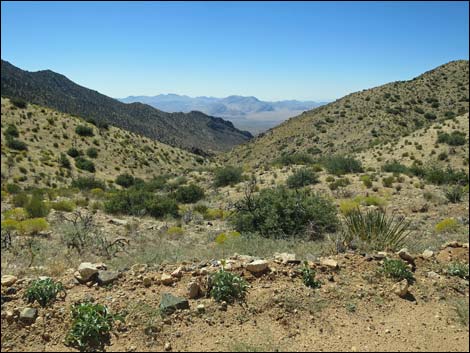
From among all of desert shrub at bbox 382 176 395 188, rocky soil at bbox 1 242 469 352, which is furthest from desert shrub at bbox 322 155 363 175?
rocky soil at bbox 1 242 469 352

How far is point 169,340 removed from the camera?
4469 mm

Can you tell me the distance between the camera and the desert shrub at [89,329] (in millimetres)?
4344

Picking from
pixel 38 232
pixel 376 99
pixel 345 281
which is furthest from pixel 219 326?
pixel 376 99

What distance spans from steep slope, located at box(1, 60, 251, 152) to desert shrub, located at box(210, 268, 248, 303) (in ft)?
→ 213

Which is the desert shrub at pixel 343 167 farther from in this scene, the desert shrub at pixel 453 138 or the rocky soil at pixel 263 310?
the rocky soil at pixel 263 310

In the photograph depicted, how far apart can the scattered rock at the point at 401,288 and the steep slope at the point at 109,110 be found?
66165 mm

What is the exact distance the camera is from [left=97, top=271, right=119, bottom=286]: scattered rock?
18.0 feet

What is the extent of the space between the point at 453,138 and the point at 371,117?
23.9 metres

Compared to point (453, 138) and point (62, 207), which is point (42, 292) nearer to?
point (62, 207)

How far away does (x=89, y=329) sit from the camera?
4.39 metres

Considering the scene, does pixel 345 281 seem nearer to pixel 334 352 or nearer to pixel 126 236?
pixel 334 352

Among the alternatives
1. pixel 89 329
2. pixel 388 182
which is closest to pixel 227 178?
pixel 388 182

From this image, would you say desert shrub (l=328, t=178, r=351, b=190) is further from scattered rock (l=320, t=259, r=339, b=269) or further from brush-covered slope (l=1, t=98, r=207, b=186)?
brush-covered slope (l=1, t=98, r=207, b=186)

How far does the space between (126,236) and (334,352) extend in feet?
22.7
